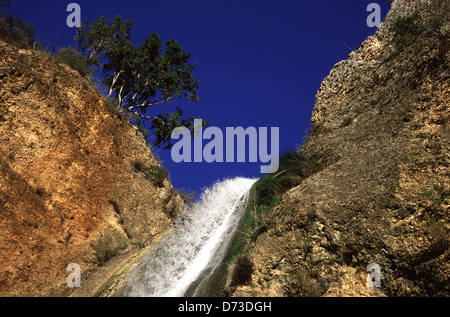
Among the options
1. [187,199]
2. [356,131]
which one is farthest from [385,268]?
[187,199]

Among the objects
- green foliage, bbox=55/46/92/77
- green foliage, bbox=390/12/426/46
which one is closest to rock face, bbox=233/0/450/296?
green foliage, bbox=390/12/426/46

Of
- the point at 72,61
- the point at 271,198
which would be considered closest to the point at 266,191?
the point at 271,198

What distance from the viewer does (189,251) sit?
12.5 m

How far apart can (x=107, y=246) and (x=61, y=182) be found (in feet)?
12.1

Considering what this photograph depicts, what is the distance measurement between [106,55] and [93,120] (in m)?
8.98

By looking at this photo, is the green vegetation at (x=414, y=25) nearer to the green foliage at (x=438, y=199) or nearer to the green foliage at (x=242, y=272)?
the green foliage at (x=438, y=199)

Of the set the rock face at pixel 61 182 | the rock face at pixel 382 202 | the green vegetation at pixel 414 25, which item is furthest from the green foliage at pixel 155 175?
the green vegetation at pixel 414 25

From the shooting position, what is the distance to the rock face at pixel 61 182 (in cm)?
1325

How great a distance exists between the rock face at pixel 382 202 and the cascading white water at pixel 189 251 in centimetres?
239

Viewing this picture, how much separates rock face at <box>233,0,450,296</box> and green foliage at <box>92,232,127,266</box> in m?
7.48

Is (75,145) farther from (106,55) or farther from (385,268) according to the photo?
(385,268)

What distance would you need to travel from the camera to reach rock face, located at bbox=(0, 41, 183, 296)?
13250 millimetres

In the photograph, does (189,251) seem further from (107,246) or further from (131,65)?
(131,65)

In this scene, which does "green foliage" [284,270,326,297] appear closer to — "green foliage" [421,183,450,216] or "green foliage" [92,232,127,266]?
"green foliage" [421,183,450,216]
